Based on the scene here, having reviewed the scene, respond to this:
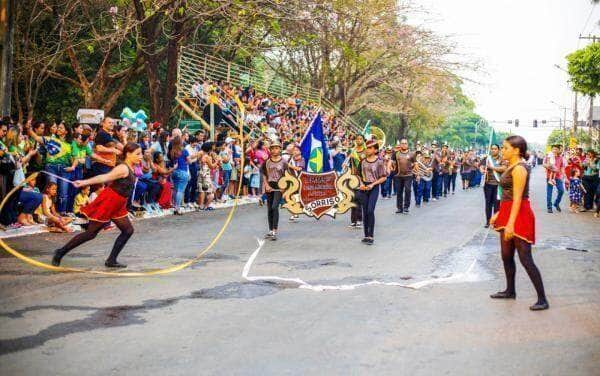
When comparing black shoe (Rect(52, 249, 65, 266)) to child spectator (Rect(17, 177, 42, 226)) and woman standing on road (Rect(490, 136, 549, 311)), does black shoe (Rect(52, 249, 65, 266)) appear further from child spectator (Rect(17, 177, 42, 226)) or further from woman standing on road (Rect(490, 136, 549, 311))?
woman standing on road (Rect(490, 136, 549, 311))

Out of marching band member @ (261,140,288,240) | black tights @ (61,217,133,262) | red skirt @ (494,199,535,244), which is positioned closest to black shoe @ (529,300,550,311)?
red skirt @ (494,199,535,244)

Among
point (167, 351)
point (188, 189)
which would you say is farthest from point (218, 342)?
point (188, 189)

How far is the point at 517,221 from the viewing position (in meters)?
7.60

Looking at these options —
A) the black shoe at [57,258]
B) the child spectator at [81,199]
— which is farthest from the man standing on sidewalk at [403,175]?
the black shoe at [57,258]

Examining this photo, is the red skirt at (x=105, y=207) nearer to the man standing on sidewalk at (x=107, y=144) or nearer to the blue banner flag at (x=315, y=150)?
the man standing on sidewalk at (x=107, y=144)

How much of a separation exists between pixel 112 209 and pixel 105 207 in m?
0.09

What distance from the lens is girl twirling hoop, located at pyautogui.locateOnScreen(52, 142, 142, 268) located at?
30.2 feet

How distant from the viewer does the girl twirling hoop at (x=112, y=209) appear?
363 inches

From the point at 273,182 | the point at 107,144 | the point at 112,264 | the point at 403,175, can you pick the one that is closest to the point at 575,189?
the point at 403,175

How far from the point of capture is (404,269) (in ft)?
32.3

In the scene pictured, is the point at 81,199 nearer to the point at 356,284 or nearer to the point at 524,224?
the point at 356,284

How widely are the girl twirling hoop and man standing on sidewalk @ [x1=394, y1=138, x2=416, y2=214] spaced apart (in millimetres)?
11579

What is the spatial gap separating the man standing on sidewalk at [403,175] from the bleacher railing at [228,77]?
8553mm

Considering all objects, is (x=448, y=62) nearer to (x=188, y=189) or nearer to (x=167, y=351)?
(x=188, y=189)
